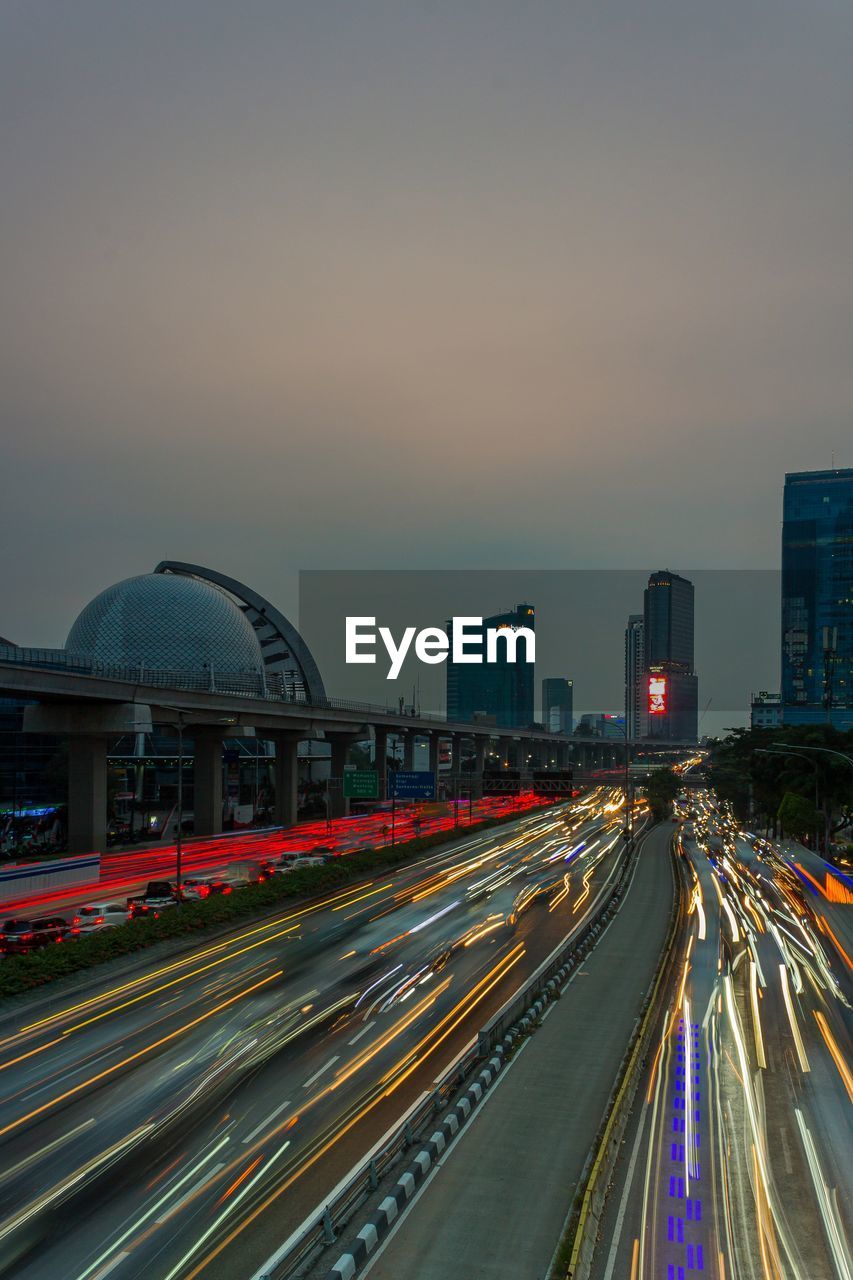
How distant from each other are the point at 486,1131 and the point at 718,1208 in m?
5.01

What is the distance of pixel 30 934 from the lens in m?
40.7

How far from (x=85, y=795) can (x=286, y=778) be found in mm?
35492

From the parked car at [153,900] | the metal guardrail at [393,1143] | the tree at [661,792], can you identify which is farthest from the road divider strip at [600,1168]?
the tree at [661,792]

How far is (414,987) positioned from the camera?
109 feet

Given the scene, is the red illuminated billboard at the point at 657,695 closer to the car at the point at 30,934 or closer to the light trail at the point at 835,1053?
the light trail at the point at 835,1053

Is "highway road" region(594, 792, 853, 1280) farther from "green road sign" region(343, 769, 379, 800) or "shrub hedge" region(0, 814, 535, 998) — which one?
"green road sign" region(343, 769, 379, 800)

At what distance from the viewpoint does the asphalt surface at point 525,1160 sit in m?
15.0

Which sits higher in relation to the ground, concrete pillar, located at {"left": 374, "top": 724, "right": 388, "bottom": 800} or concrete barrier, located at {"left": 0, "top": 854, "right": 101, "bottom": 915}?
concrete pillar, located at {"left": 374, "top": 724, "right": 388, "bottom": 800}

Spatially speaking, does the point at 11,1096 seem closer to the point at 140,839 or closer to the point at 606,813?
the point at 140,839

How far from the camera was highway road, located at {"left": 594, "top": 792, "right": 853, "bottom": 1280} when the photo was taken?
15602 millimetres

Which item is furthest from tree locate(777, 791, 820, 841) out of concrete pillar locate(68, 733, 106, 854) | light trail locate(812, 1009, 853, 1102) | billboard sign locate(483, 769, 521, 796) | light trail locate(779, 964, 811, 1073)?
concrete pillar locate(68, 733, 106, 854)

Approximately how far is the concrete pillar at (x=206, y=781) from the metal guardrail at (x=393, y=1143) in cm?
6261

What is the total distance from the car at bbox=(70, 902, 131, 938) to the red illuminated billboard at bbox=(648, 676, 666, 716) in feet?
253

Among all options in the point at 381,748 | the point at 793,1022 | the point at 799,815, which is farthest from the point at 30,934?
the point at 381,748
